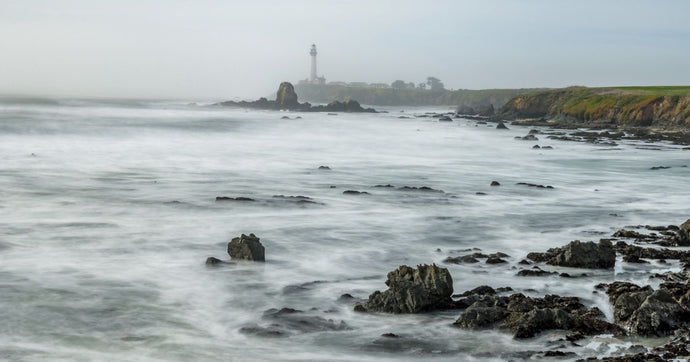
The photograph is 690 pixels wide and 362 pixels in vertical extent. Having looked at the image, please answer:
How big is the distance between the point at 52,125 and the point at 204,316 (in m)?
56.8

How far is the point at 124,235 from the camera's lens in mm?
16562

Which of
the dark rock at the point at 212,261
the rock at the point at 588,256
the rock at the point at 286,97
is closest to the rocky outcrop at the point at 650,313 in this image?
the rock at the point at 588,256

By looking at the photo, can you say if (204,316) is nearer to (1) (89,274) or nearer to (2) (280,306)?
(2) (280,306)

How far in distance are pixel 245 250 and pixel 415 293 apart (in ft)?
14.3

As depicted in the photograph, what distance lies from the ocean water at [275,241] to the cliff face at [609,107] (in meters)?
29.9

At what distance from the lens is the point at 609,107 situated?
245ft

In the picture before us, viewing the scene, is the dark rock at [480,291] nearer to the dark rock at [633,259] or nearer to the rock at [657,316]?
the rock at [657,316]

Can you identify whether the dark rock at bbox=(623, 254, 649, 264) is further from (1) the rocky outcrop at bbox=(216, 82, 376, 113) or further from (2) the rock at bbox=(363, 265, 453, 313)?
(1) the rocky outcrop at bbox=(216, 82, 376, 113)

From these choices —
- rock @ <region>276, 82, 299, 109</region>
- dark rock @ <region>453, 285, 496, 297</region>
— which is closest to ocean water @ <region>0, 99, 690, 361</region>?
dark rock @ <region>453, 285, 496, 297</region>

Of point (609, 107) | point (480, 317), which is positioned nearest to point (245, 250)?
point (480, 317)

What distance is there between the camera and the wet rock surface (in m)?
10.6

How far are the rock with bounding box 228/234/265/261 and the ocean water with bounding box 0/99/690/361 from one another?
28 cm

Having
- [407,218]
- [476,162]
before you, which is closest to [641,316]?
[407,218]

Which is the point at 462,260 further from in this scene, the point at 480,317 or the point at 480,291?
the point at 480,317
